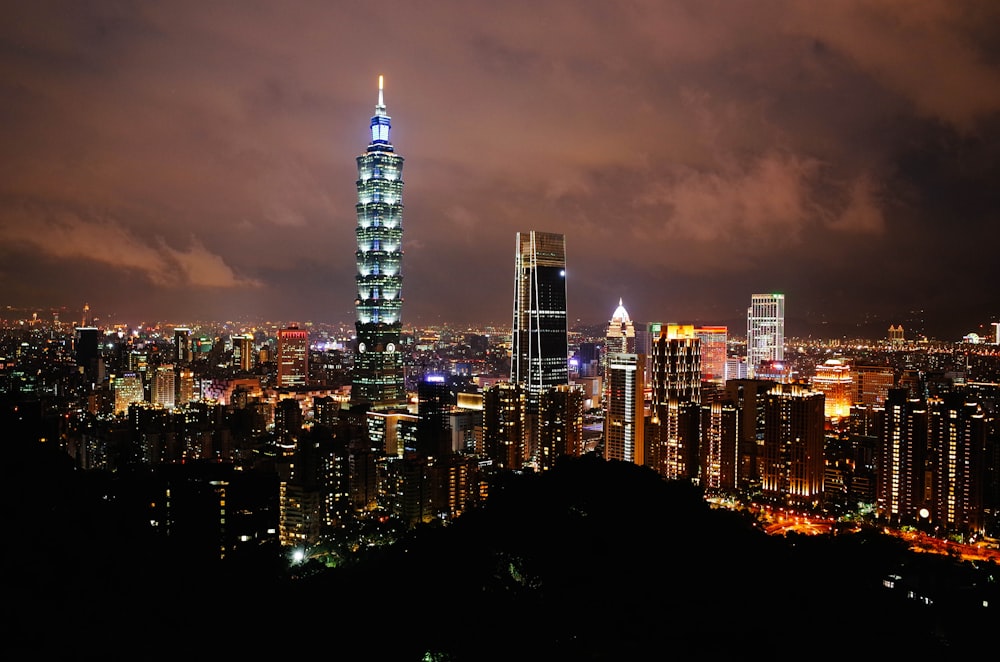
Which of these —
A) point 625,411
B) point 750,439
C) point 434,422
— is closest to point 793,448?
point 750,439

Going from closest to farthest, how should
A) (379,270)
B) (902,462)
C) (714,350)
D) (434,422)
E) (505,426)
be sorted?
(902,462) → (505,426) → (434,422) → (379,270) → (714,350)

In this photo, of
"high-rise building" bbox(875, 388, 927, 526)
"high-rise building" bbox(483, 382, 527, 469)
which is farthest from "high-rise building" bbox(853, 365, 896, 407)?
"high-rise building" bbox(483, 382, 527, 469)

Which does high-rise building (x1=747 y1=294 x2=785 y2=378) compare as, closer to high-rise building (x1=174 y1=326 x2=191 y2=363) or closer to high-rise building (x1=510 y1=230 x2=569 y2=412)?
high-rise building (x1=510 y1=230 x2=569 y2=412)

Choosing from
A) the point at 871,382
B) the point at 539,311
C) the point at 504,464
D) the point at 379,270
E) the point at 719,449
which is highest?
the point at 379,270

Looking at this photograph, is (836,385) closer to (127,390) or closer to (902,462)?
(902,462)

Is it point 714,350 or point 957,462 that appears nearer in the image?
point 957,462

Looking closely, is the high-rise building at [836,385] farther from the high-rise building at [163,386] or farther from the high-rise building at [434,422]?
the high-rise building at [163,386]
